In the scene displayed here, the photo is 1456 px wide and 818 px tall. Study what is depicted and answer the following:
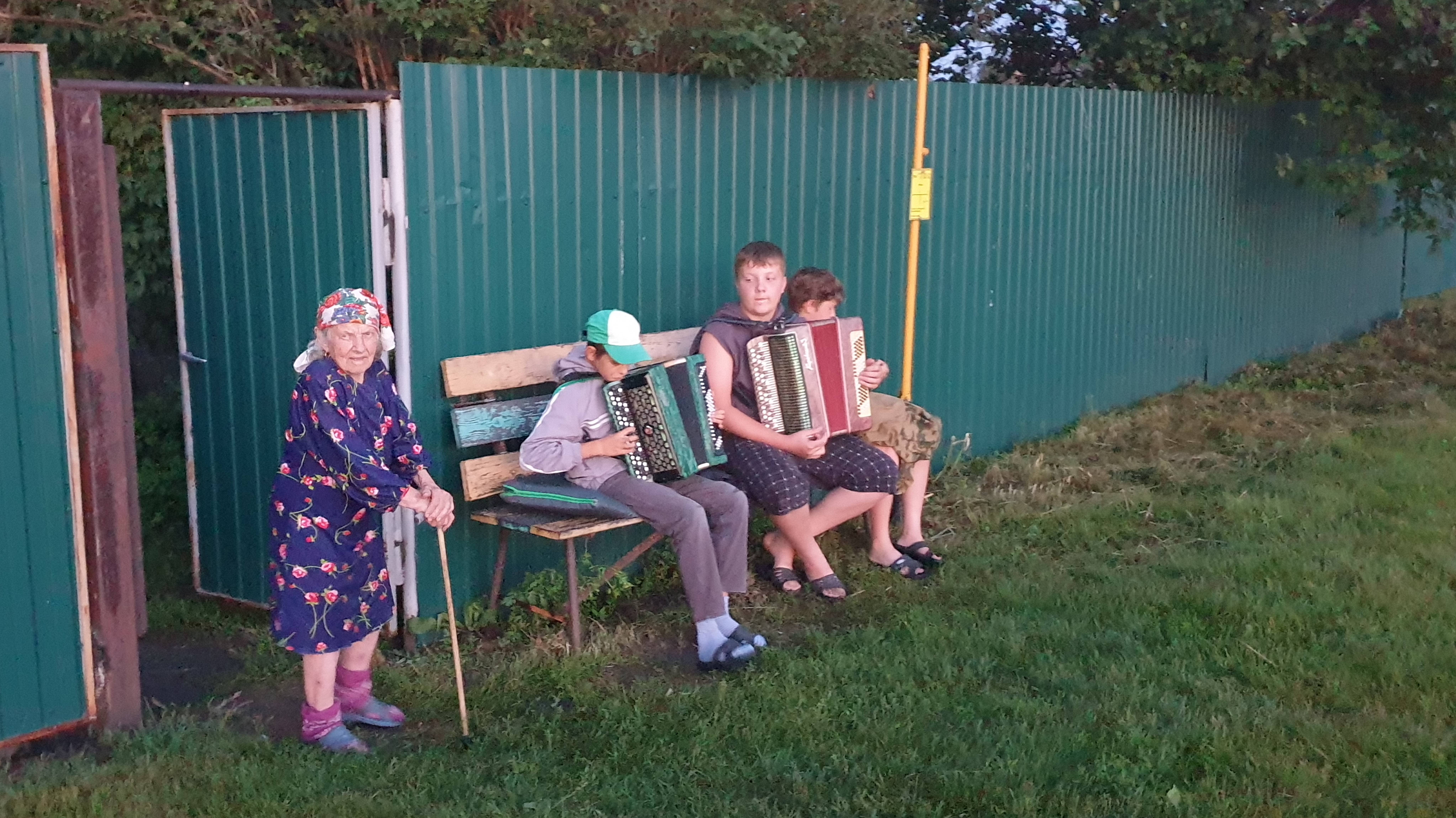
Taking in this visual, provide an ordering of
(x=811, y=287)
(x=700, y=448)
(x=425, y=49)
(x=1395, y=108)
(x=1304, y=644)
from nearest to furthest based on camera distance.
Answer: (x=1304, y=644), (x=700, y=448), (x=811, y=287), (x=425, y=49), (x=1395, y=108)

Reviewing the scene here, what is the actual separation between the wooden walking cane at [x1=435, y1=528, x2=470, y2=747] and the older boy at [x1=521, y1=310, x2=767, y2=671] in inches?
25.1

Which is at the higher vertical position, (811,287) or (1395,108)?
(1395,108)

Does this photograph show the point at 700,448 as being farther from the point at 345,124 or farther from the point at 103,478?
the point at 103,478

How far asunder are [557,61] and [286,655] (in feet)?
9.84

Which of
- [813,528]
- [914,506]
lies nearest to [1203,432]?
[914,506]

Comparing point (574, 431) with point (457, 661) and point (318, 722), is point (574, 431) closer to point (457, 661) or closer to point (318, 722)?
point (457, 661)

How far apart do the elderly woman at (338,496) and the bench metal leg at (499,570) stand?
3.14ft

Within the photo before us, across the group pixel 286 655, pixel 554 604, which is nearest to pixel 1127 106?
pixel 554 604

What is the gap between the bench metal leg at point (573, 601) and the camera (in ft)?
16.8

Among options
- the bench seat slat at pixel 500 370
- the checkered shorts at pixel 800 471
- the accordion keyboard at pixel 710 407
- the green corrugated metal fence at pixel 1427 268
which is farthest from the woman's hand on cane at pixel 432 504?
the green corrugated metal fence at pixel 1427 268

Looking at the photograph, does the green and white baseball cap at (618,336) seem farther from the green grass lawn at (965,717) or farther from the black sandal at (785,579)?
the black sandal at (785,579)

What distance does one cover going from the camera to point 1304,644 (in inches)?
200

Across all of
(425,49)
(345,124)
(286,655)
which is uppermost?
(425,49)

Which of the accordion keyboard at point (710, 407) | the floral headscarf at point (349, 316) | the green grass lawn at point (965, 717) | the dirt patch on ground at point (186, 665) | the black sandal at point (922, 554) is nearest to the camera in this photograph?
the green grass lawn at point (965, 717)
